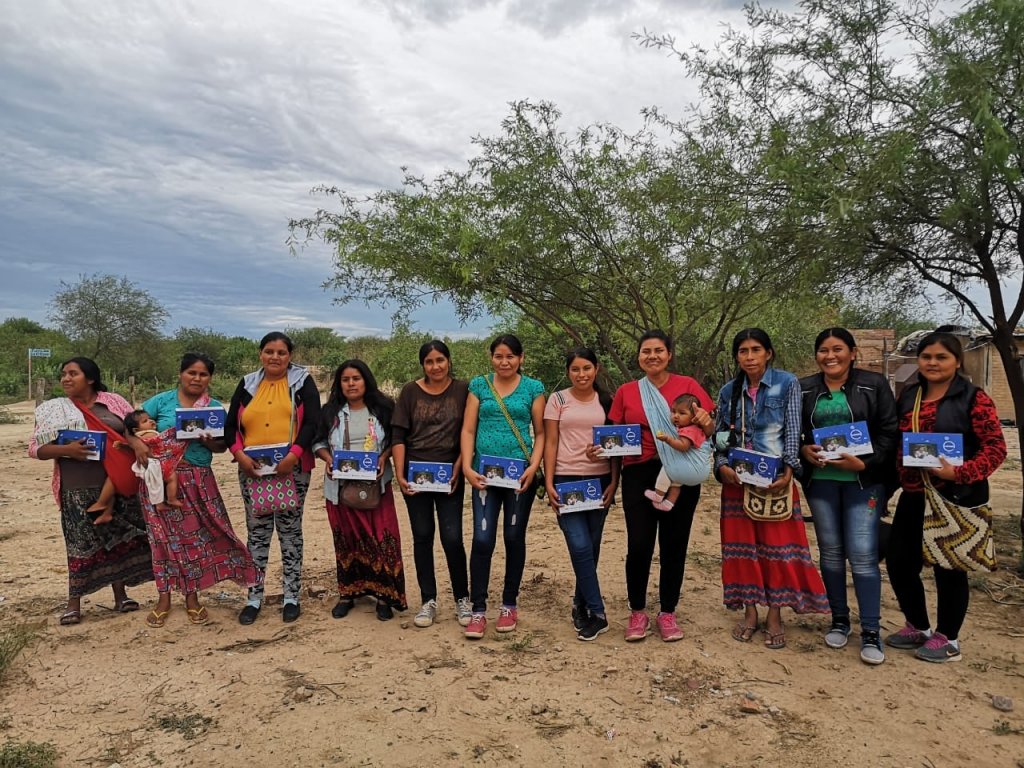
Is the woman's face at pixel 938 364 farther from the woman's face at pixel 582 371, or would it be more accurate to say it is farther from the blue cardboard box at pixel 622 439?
the woman's face at pixel 582 371

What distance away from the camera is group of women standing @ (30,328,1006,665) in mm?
3545

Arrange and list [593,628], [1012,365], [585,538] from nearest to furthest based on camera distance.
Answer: [585,538] < [593,628] < [1012,365]

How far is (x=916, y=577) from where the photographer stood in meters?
3.67

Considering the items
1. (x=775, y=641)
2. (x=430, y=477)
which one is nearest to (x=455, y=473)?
(x=430, y=477)

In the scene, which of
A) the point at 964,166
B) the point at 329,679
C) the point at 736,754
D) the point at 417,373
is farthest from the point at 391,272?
the point at 736,754

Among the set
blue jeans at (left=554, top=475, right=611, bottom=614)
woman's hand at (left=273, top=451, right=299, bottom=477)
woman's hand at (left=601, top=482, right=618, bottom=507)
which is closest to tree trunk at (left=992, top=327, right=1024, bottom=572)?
woman's hand at (left=601, top=482, right=618, bottom=507)

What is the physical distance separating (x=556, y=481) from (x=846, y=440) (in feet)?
5.14

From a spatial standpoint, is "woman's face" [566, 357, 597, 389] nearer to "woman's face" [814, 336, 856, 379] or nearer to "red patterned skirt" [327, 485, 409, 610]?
"woman's face" [814, 336, 856, 379]

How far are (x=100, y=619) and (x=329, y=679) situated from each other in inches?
78.3

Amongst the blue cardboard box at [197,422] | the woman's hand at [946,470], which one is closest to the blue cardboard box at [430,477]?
the blue cardboard box at [197,422]

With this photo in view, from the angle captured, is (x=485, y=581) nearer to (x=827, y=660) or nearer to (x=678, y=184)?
(x=827, y=660)

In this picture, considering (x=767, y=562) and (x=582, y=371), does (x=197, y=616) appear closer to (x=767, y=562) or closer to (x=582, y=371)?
(x=582, y=371)

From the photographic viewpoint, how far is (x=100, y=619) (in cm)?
437

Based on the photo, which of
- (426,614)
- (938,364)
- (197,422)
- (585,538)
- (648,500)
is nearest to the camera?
(938,364)
